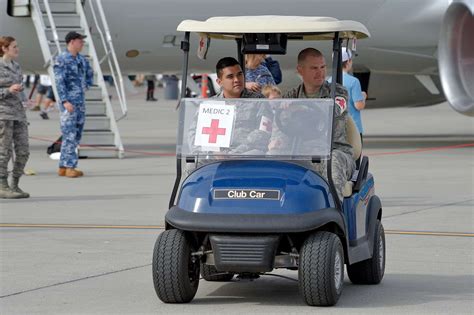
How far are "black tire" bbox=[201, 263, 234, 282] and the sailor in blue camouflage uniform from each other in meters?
7.55

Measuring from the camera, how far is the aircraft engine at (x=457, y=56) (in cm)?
1455

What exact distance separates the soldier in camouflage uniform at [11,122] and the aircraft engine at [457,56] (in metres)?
5.26

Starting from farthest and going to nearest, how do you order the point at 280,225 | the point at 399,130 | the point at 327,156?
1. the point at 399,130
2. the point at 327,156
3. the point at 280,225

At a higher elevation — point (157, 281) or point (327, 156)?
point (327, 156)

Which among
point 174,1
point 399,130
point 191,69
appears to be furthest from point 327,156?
point 399,130

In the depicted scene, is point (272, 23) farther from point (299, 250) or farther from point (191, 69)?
point (191, 69)

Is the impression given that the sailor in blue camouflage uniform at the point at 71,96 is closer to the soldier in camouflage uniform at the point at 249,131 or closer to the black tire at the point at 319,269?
the soldier in camouflage uniform at the point at 249,131

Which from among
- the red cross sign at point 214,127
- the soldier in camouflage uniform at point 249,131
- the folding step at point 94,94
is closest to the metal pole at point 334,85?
the soldier in camouflage uniform at point 249,131

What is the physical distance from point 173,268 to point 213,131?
90 centimetres

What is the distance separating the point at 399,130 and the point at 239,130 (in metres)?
19.2

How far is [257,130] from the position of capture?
7.07 m

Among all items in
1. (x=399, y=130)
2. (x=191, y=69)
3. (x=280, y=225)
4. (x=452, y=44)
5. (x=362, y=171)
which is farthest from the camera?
(x=399, y=130)

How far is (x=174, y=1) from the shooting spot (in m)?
18.0

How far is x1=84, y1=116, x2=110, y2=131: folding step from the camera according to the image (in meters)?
17.9
